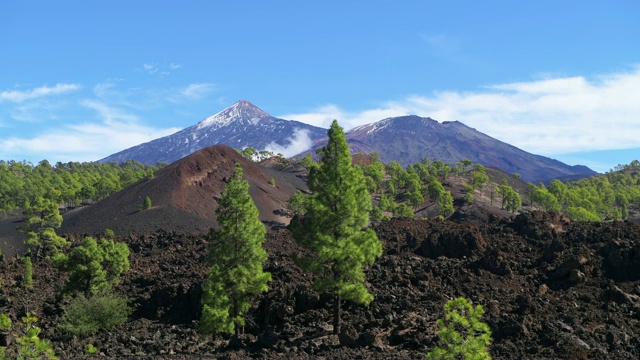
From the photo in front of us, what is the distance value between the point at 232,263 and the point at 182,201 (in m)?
71.2

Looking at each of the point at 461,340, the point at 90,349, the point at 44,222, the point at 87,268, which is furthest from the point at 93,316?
the point at 44,222

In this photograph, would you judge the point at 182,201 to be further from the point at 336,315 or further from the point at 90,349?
the point at 336,315

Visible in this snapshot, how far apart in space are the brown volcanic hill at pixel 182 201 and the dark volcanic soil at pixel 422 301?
33.4m

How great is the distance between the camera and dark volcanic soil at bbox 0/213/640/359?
25.7 meters

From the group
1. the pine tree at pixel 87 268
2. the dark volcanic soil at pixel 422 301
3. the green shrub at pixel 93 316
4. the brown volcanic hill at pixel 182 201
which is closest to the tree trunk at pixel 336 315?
the dark volcanic soil at pixel 422 301

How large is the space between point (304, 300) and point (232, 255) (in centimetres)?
663

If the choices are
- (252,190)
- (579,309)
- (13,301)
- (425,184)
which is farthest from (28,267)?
(425,184)

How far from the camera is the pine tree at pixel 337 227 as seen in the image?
26625 millimetres

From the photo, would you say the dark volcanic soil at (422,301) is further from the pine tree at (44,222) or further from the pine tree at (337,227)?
the pine tree at (44,222)

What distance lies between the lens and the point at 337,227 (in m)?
26.8

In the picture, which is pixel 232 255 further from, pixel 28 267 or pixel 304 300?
pixel 28 267

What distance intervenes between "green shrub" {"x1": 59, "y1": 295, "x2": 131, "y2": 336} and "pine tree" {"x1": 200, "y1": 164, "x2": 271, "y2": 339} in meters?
8.66

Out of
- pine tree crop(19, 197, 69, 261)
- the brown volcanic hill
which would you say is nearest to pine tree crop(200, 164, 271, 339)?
pine tree crop(19, 197, 69, 261)

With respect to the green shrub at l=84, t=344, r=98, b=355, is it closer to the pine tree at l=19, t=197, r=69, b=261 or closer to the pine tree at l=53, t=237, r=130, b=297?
the pine tree at l=53, t=237, r=130, b=297
